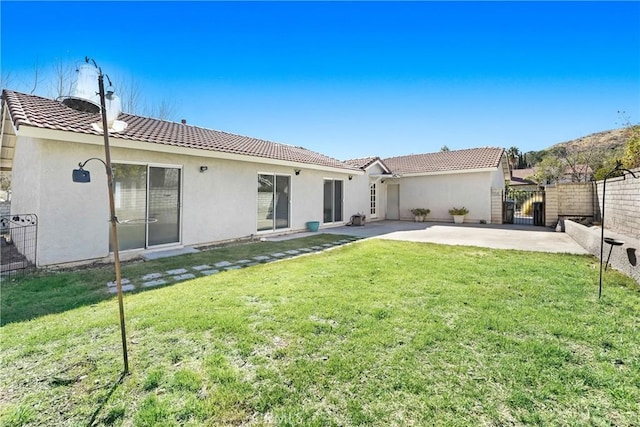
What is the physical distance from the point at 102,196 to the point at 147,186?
1168mm

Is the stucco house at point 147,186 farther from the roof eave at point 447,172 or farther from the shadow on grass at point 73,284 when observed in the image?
the roof eave at point 447,172

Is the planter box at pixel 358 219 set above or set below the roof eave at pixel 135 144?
below

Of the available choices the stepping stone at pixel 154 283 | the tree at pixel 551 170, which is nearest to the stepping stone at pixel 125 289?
the stepping stone at pixel 154 283

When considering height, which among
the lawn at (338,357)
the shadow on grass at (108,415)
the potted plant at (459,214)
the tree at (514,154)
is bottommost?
the shadow on grass at (108,415)

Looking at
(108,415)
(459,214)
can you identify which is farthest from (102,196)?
(459,214)

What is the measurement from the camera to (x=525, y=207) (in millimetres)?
20250

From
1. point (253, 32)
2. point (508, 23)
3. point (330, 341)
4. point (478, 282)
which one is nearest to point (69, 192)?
point (330, 341)

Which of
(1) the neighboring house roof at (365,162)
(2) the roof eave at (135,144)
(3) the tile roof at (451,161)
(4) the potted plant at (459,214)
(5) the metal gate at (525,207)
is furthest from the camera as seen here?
(3) the tile roof at (451,161)

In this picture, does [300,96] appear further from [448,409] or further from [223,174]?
[448,409]

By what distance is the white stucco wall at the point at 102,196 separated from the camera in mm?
7223

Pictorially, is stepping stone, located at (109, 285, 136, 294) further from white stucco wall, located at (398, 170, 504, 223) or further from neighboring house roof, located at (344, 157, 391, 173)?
white stucco wall, located at (398, 170, 504, 223)

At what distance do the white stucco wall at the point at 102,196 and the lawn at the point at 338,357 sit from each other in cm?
383

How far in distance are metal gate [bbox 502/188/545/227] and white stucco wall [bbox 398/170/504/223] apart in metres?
1.04

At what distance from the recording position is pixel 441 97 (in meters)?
19.0
